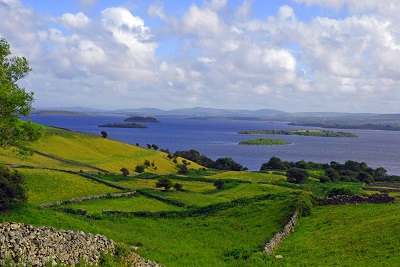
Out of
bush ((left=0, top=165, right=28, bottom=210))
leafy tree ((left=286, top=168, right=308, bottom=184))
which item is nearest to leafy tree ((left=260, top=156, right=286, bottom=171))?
leafy tree ((left=286, top=168, right=308, bottom=184))

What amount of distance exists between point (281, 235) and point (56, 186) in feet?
105

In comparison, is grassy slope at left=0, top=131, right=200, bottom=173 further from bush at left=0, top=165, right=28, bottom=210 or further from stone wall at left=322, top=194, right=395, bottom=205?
stone wall at left=322, top=194, right=395, bottom=205

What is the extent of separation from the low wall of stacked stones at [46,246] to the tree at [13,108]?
33.6ft

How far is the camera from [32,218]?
29.2 m

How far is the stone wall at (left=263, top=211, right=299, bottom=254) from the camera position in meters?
27.9

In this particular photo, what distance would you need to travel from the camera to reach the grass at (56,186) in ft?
157

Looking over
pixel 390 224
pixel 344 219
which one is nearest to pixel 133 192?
pixel 344 219

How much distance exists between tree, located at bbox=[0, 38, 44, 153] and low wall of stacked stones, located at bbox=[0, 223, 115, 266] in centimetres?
1025

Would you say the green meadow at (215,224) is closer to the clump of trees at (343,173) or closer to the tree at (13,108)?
the tree at (13,108)

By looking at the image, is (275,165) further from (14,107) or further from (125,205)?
(14,107)

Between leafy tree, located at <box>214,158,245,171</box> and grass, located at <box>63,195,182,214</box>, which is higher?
grass, located at <box>63,195,182,214</box>

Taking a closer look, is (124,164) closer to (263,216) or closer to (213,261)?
(263,216)

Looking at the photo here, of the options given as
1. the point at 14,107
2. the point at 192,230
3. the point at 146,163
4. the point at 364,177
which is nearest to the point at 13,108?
the point at 14,107

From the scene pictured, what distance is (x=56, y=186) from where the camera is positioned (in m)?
52.6
